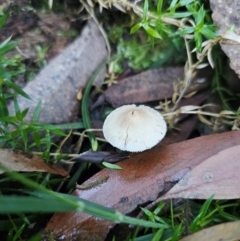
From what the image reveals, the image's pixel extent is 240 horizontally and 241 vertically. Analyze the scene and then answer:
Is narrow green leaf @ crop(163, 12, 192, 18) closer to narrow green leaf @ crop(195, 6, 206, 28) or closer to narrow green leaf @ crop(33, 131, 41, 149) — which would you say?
narrow green leaf @ crop(195, 6, 206, 28)

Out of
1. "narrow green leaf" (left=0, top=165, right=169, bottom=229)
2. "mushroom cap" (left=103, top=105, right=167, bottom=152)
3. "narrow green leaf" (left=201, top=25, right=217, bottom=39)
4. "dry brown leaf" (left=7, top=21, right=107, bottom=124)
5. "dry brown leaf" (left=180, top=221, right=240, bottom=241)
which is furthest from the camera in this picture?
"dry brown leaf" (left=7, top=21, right=107, bottom=124)

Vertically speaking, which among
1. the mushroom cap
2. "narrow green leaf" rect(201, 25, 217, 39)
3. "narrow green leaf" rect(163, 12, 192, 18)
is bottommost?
the mushroom cap

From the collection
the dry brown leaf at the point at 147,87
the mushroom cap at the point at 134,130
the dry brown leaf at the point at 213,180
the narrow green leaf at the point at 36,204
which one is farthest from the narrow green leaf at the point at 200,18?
the narrow green leaf at the point at 36,204

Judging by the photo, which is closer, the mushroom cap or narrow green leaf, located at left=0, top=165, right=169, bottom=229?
narrow green leaf, located at left=0, top=165, right=169, bottom=229

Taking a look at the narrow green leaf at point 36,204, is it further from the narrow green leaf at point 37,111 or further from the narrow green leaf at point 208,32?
the narrow green leaf at point 208,32

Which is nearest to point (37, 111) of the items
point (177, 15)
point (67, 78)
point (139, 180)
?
point (67, 78)

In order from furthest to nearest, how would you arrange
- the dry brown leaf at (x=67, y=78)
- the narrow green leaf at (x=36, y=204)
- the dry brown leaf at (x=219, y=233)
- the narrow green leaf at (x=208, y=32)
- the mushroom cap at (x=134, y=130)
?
the dry brown leaf at (x=67, y=78) < the narrow green leaf at (x=208, y=32) < the mushroom cap at (x=134, y=130) < the dry brown leaf at (x=219, y=233) < the narrow green leaf at (x=36, y=204)

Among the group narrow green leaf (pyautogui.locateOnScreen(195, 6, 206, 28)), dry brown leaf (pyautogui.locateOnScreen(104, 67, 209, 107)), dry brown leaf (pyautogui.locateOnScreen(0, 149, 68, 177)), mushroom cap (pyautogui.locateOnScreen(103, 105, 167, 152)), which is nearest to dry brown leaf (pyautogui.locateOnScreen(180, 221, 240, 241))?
mushroom cap (pyautogui.locateOnScreen(103, 105, 167, 152))
